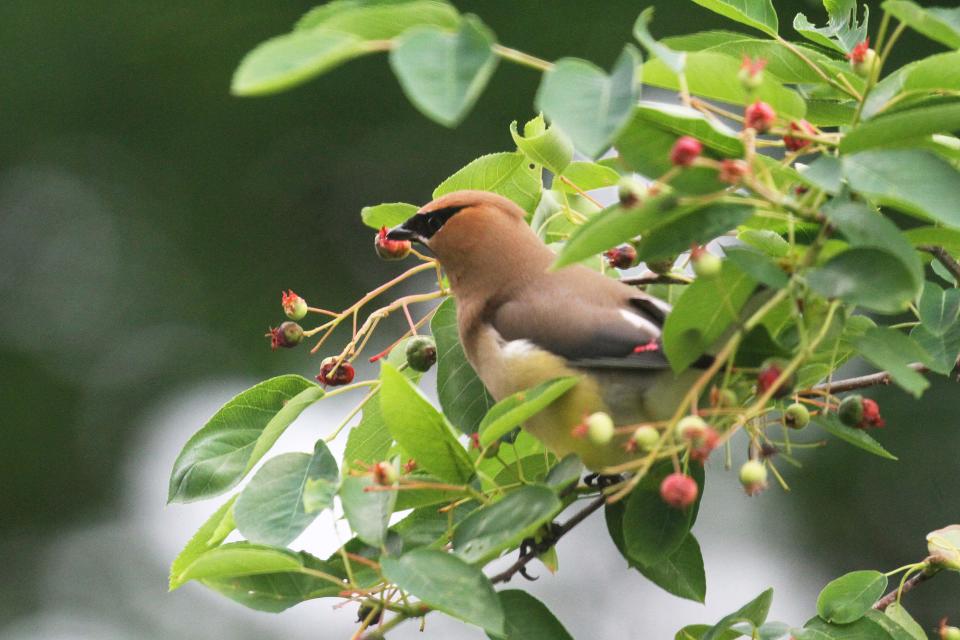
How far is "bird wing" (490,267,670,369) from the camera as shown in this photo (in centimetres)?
202

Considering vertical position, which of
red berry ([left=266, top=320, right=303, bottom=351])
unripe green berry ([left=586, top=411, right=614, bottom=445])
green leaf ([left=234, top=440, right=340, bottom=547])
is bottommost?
red berry ([left=266, top=320, right=303, bottom=351])

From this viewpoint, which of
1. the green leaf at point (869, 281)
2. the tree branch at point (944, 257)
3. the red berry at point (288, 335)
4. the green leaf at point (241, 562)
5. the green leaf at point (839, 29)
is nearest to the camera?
the green leaf at point (869, 281)

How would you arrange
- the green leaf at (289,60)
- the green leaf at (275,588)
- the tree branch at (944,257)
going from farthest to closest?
1. the tree branch at (944,257)
2. the green leaf at (275,588)
3. the green leaf at (289,60)

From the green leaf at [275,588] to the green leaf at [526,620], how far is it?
0.69ft

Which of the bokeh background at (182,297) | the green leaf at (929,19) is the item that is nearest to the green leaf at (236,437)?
the green leaf at (929,19)

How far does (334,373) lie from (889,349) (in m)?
0.91

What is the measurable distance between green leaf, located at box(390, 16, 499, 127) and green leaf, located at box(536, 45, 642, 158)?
2.8 inches

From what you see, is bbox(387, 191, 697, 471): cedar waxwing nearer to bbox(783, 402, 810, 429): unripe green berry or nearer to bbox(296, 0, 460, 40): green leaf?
bbox(783, 402, 810, 429): unripe green berry

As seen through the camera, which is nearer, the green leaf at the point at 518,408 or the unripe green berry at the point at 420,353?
the green leaf at the point at 518,408

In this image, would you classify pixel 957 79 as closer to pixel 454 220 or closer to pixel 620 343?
pixel 620 343

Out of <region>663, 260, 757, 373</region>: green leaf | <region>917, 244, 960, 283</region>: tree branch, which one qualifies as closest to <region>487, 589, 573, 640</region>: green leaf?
<region>663, 260, 757, 373</region>: green leaf

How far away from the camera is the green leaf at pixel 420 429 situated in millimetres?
1734

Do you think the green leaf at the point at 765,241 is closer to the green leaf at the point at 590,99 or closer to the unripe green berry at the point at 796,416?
the unripe green berry at the point at 796,416

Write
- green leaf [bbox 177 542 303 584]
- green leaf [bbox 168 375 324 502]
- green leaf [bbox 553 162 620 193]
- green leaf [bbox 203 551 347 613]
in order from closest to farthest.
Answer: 1. green leaf [bbox 177 542 303 584]
2. green leaf [bbox 203 551 347 613]
3. green leaf [bbox 168 375 324 502]
4. green leaf [bbox 553 162 620 193]
